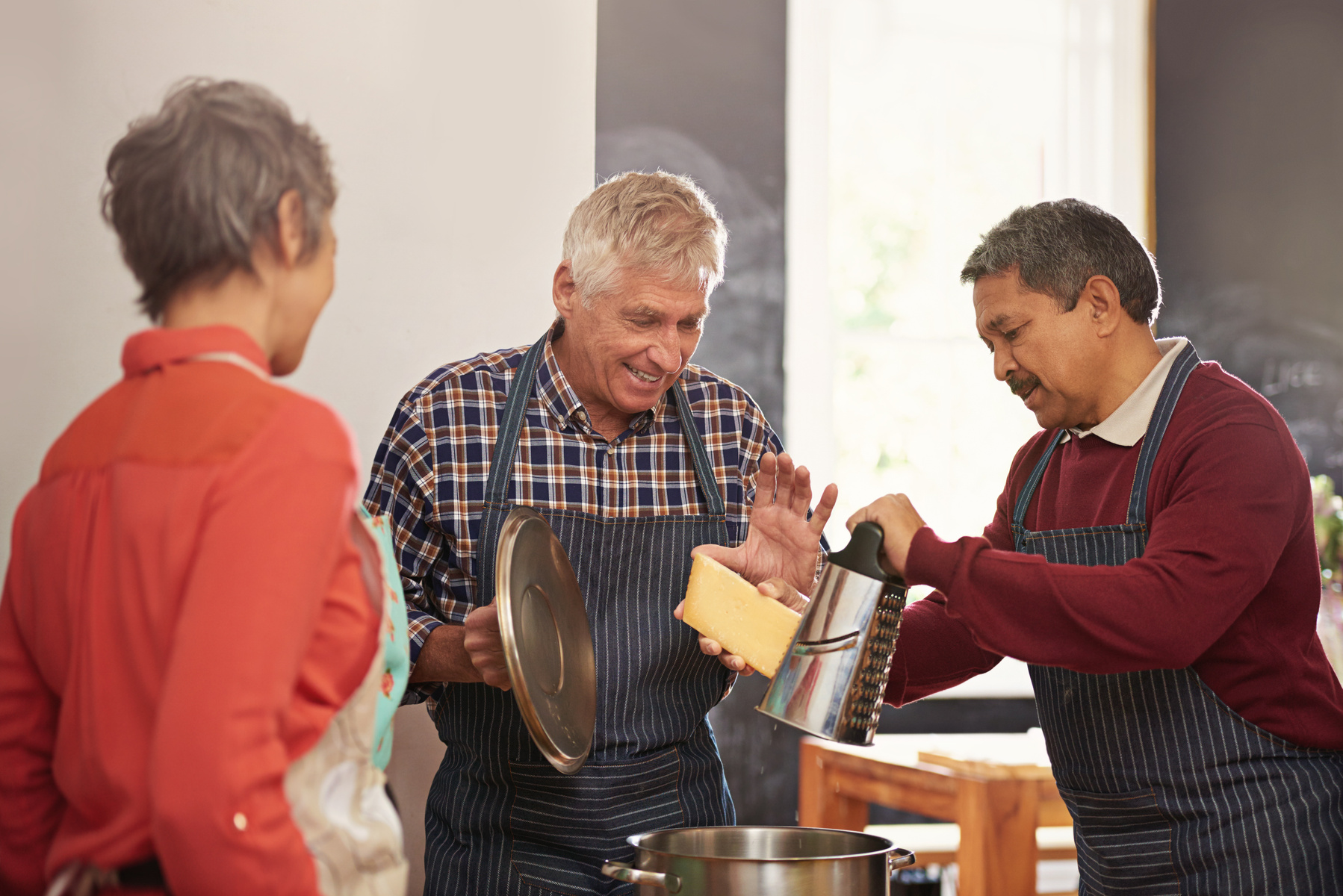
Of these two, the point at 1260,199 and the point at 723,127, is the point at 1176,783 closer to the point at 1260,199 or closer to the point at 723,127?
the point at 723,127

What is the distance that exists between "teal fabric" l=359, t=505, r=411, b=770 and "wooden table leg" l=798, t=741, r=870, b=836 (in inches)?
80.7

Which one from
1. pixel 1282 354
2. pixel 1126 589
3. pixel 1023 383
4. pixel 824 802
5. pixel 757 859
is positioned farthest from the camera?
pixel 1282 354

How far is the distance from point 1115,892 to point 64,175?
2055 mm

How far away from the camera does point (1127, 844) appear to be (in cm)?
170

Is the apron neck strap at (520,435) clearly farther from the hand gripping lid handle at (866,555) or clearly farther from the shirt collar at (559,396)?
Answer: the hand gripping lid handle at (866,555)

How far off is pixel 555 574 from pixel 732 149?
1969 millimetres

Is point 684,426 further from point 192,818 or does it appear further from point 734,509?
point 192,818

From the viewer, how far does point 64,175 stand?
199cm

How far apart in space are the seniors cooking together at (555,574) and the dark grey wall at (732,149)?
124 cm

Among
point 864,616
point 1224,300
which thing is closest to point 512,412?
point 864,616

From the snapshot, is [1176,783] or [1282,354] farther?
[1282,354]

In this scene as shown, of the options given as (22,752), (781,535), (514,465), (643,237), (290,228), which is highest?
(643,237)

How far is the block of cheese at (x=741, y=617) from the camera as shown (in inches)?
65.7

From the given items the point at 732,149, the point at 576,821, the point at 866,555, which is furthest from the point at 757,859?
the point at 732,149
